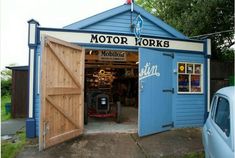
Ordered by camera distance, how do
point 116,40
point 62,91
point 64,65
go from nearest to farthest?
point 62,91 → point 64,65 → point 116,40

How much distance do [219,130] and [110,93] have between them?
27.9 feet

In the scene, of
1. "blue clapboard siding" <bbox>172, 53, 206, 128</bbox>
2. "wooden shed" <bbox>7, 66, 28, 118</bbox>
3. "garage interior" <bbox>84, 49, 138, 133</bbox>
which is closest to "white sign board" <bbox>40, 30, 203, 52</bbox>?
"blue clapboard siding" <bbox>172, 53, 206, 128</bbox>

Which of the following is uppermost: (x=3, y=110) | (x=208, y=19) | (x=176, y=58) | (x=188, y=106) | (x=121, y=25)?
(x=208, y=19)

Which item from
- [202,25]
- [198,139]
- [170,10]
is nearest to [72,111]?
[198,139]

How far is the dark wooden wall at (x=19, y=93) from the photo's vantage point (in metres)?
11.7

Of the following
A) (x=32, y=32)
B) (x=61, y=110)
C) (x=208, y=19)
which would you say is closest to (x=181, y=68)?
(x=208, y=19)

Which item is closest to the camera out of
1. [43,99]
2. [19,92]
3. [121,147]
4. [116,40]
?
[43,99]

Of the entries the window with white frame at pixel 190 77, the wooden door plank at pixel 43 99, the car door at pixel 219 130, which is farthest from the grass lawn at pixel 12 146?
the window with white frame at pixel 190 77

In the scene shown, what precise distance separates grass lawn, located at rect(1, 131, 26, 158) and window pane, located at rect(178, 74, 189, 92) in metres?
5.03

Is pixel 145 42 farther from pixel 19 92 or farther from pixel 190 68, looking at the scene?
pixel 19 92

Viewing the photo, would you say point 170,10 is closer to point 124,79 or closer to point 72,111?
point 124,79

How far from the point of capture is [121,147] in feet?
22.3

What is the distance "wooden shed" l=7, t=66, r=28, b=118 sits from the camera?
462 inches

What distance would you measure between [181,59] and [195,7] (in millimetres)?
3185
